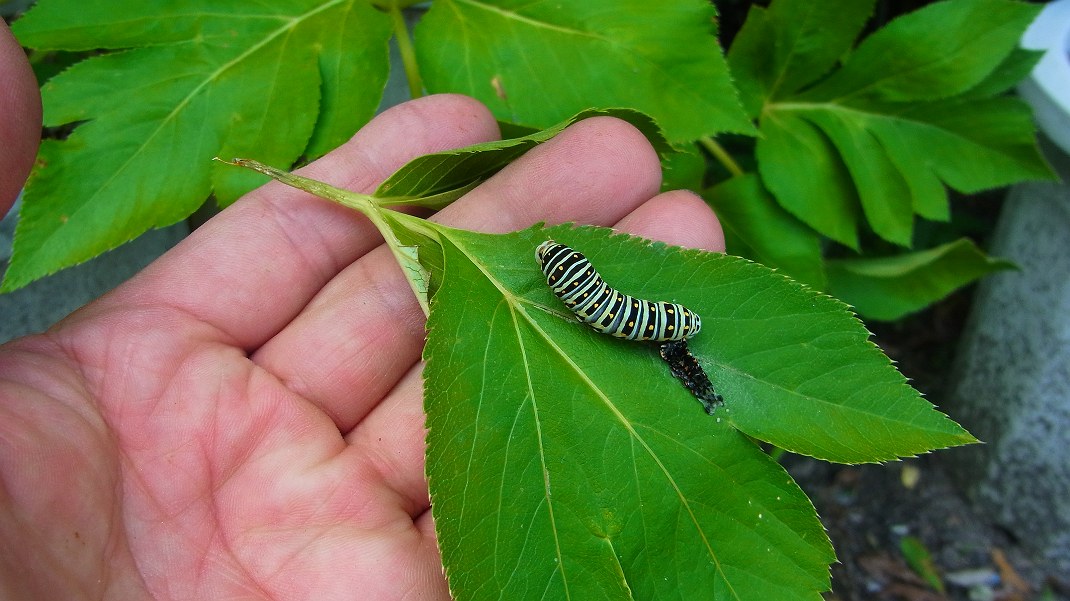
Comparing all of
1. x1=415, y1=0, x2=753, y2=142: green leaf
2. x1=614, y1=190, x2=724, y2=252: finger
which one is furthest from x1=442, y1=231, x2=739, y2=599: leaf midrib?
x1=415, y1=0, x2=753, y2=142: green leaf

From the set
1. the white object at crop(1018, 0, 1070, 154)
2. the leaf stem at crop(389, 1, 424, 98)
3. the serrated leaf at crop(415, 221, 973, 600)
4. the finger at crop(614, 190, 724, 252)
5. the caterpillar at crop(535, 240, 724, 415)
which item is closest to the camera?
the serrated leaf at crop(415, 221, 973, 600)

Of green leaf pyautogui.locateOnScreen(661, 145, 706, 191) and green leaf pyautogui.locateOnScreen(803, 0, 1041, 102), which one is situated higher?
green leaf pyautogui.locateOnScreen(803, 0, 1041, 102)

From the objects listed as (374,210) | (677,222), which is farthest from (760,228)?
(374,210)

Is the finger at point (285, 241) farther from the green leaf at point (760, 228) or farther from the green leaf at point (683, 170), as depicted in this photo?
the green leaf at point (760, 228)

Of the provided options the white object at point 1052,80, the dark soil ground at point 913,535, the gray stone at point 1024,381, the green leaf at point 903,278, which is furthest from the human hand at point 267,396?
the dark soil ground at point 913,535

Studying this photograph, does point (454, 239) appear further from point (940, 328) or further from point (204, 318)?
point (940, 328)

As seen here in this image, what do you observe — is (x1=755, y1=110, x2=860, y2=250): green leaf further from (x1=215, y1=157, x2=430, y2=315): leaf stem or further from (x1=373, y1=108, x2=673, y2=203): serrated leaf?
(x1=215, y1=157, x2=430, y2=315): leaf stem
